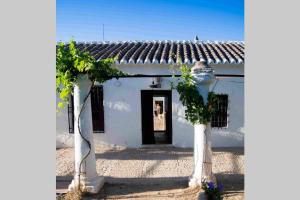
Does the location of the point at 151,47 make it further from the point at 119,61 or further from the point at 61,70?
the point at 61,70

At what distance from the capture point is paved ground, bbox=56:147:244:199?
604cm

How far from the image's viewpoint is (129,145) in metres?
9.95

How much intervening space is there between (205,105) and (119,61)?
431 centimetres

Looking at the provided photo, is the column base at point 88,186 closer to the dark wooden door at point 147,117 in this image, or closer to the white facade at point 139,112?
the white facade at point 139,112

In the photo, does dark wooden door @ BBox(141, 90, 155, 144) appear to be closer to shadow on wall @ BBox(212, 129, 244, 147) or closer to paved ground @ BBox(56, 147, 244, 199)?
paved ground @ BBox(56, 147, 244, 199)

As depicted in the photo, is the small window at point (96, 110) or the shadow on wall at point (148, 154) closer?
the shadow on wall at point (148, 154)

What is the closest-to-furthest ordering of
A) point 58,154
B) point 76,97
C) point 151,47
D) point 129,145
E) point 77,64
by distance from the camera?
point 77,64, point 76,97, point 58,154, point 129,145, point 151,47

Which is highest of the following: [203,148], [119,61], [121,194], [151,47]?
[151,47]

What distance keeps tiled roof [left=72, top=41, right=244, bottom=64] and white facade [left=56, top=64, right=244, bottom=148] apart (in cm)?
30

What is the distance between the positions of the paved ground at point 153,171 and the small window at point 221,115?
91 cm

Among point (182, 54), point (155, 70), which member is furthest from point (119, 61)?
point (182, 54)

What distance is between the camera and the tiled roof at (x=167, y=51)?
9398 mm

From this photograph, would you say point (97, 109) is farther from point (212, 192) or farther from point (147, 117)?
point (212, 192)

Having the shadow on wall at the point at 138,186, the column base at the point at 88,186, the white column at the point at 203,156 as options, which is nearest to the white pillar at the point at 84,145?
the column base at the point at 88,186
